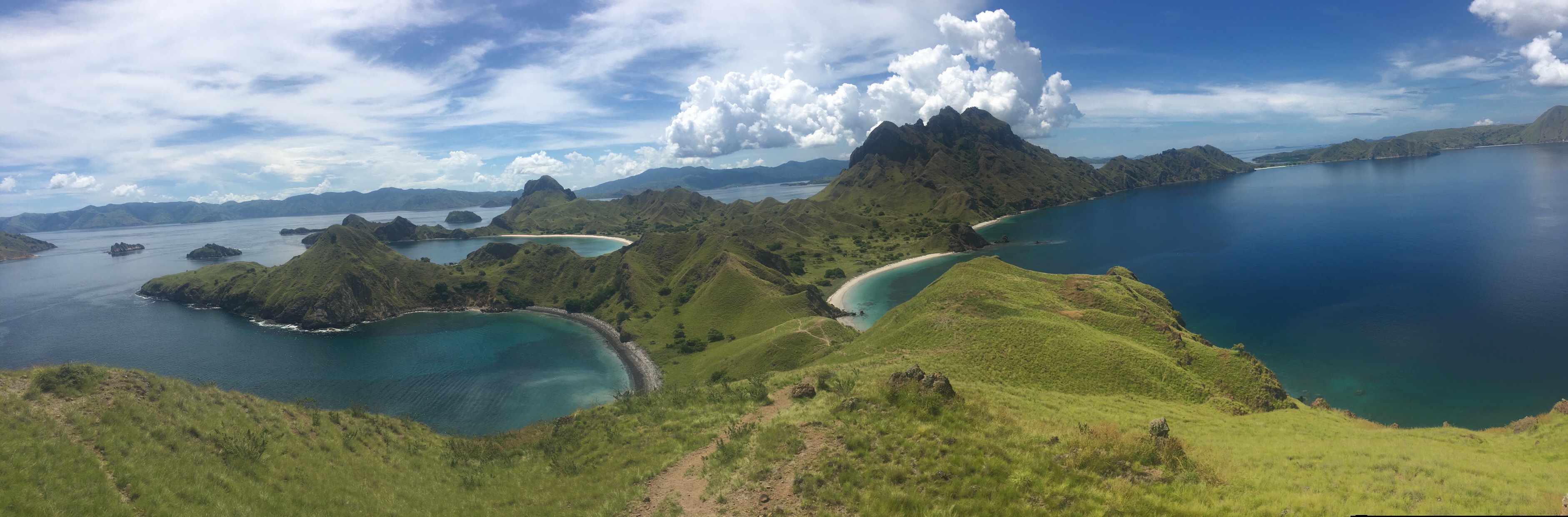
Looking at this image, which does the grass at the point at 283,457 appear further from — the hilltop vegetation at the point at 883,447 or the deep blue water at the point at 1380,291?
the deep blue water at the point at 1380,291

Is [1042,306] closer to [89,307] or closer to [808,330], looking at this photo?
[808,330]

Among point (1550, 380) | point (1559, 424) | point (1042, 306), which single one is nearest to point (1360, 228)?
point (1550, 380)

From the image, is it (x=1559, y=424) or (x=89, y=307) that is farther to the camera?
(x=89, y=307)

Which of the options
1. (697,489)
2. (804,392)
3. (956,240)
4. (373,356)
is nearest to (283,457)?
(697,489)

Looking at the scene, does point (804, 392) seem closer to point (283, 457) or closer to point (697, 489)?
point (697, 489)

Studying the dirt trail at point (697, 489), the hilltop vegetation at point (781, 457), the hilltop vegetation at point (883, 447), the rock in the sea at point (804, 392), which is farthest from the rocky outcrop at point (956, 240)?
the dirt trail at point (697, 489)

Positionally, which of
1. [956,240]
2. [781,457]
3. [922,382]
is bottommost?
[956,240]

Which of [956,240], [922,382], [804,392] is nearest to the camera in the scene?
[922,382]

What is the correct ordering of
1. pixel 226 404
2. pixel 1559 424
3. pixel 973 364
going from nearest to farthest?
1. pixel 226 404
2. pixel 1559 424
3. pixel 973 364
